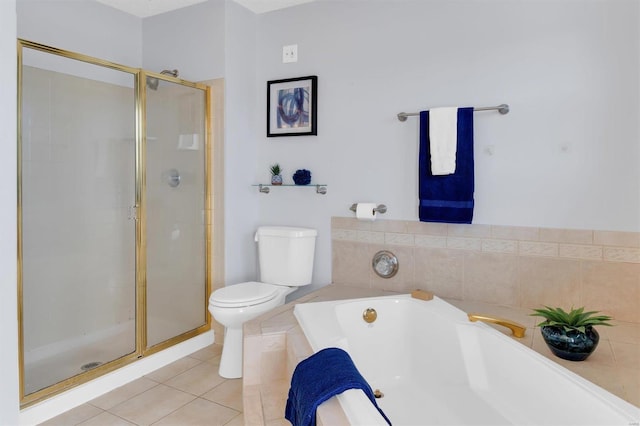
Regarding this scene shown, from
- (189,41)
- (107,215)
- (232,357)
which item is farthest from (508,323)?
(189,41)

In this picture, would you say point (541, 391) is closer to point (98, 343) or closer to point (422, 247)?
→ point (422, 247)

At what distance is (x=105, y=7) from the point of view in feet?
10.3

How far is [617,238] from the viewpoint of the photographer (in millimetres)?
2188

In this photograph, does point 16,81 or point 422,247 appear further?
point 422,247

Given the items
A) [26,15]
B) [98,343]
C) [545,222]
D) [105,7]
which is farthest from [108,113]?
[545,222]

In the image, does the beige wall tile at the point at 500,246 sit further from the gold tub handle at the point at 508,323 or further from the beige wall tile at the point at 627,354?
the beige wall tile at the point at 627,354

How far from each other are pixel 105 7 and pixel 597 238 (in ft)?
11.6

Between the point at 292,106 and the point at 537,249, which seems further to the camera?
the point at 292,106

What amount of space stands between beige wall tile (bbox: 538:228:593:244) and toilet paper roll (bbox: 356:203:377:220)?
95 cm

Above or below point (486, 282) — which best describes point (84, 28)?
above

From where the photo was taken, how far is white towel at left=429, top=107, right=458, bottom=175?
2463mm

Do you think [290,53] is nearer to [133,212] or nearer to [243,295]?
[133,212]

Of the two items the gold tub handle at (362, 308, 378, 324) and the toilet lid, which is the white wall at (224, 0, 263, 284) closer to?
the toilet lid

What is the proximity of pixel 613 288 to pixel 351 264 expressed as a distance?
148 centimetres
